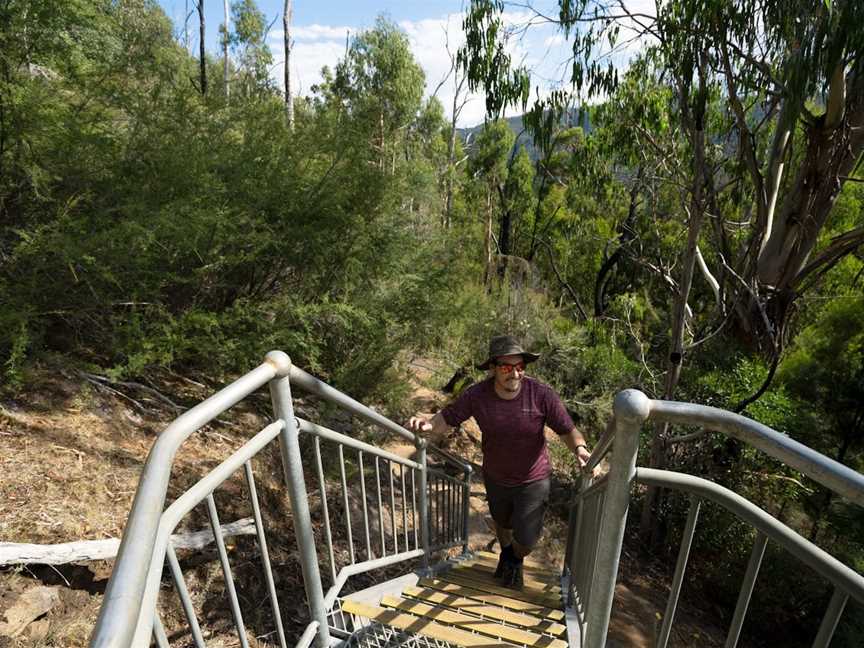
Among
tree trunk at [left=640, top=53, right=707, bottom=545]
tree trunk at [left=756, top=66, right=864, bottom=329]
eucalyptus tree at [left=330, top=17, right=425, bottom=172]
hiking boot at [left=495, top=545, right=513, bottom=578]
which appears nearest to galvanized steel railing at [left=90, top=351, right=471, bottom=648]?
hiking boot at [left=495, top=545, right=513, bottom=578]

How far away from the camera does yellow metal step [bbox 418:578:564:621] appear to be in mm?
2816

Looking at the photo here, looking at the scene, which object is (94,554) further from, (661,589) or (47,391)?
(661,589)

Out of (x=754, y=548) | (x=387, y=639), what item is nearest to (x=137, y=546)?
(x=754, y=548)

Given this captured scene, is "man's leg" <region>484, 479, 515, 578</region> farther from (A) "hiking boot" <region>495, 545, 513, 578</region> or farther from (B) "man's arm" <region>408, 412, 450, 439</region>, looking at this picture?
(B) "man's arm" <region>408, 412, 450, 439</region>

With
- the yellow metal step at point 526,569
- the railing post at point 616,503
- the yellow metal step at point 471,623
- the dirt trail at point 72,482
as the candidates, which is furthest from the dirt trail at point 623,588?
the railing post at point 616,503

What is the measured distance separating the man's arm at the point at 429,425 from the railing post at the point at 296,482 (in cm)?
107

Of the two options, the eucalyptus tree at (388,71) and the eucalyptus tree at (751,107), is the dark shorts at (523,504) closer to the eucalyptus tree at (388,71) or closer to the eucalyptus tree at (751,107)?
the eucalyptus tree at (751,107)

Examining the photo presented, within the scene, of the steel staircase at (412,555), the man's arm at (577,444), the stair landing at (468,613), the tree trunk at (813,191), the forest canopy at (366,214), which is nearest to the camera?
the steel staircase at (412,555)

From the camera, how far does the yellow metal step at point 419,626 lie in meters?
2.25

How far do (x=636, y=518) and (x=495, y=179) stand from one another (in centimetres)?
2071

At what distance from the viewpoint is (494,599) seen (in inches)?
114

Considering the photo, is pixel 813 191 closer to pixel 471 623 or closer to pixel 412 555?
pixel 412 555

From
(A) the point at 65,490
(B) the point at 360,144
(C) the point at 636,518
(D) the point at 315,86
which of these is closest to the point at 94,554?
(A) the point at 65,490

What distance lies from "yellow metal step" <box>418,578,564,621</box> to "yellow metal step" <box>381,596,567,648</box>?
0.26 meters
